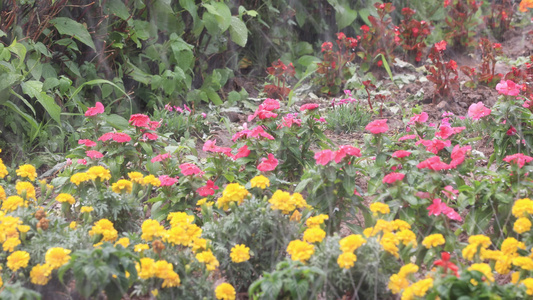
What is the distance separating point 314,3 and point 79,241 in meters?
4.08

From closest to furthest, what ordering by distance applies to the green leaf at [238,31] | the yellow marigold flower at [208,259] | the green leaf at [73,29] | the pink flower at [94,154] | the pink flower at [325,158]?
the yellow marigold flower at [208,259], the pink flower at [325,158], the pink flower at [94,154], the green leaf at [73,29], the green leaf at [238,31]

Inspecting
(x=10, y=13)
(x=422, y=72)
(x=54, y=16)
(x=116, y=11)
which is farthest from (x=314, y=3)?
(x=10, y=13)

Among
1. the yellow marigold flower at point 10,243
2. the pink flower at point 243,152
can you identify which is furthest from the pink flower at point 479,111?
the yellow marigold flower at point 10,243

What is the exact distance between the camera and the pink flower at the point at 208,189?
7.85 feet

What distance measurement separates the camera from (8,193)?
256 centimetres

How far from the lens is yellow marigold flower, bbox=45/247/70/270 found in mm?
1729

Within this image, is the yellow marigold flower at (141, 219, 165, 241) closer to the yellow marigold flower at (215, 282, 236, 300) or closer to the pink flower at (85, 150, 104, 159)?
the yellow marigold flower at (215, 282, 236, 300)

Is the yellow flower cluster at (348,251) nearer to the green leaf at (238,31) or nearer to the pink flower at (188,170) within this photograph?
the pink flower at (188,170)

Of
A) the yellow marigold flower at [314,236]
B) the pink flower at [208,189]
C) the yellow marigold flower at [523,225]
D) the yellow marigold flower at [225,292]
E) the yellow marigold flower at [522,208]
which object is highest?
the yellow marigold flower at [522,208]

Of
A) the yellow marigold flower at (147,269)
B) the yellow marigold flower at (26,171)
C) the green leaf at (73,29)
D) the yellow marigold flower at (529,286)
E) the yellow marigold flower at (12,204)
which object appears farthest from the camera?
the green leaf at (73,29)

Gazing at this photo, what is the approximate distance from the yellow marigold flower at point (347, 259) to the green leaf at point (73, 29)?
2379mm

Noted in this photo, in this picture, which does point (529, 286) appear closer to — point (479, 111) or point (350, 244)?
point (350, 244)

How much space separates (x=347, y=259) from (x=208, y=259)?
44 centimetres

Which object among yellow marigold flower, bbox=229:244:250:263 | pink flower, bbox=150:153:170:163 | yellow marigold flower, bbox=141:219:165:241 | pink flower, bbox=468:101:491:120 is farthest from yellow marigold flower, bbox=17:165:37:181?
Answer: pink flower, bbox=468:101:491:120
